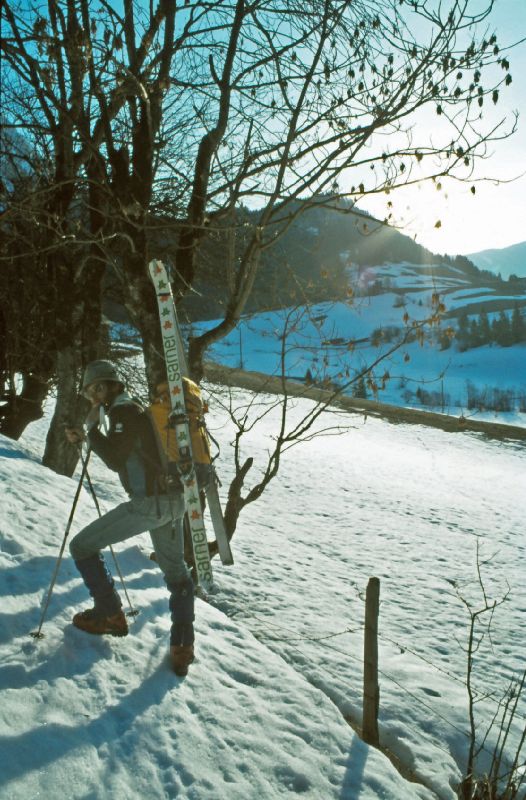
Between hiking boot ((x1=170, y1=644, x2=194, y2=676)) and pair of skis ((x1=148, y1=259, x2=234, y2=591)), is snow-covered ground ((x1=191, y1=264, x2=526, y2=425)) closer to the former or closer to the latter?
pair of skis ((x1=148, y1=259, x2=234, y2=591))

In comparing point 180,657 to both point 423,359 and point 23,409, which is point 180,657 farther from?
point 423,359

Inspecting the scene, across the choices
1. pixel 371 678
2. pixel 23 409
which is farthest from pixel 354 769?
pixel 23 409

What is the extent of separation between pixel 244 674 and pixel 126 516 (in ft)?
5.78

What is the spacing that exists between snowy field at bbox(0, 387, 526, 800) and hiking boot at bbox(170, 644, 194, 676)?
0.08 m

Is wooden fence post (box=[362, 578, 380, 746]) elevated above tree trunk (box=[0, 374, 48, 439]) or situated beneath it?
situated beneath

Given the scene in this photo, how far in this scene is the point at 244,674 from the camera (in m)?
4.41

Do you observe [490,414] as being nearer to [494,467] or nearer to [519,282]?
[494,467]

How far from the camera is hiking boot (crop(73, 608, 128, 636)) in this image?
3.94 metres

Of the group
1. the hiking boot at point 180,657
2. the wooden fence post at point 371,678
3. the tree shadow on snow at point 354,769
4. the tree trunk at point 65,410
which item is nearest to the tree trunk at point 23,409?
the tree trunk at point 65,410

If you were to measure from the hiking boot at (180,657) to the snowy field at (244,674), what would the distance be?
8cm

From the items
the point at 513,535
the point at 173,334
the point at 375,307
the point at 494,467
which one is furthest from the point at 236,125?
the point at 375,307

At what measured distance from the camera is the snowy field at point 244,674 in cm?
313

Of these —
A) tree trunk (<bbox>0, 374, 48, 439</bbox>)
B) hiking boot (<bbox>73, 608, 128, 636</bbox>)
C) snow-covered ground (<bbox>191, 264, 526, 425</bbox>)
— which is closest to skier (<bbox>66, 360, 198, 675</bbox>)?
hiking boot (<bbox>73, 608, 128, 636</bbox>)

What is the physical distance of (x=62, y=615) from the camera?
4.12 metres
